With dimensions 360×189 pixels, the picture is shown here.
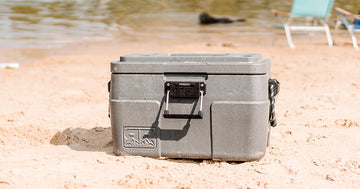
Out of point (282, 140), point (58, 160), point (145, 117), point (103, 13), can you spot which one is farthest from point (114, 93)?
point (103, 13)

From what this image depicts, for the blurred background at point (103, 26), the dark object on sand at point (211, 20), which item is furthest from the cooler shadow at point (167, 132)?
the dark object on sand at point (211, 20)

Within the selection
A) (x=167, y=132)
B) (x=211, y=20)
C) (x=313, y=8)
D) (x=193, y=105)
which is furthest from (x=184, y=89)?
(x=211, y=20)

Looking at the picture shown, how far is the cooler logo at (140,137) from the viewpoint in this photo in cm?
281

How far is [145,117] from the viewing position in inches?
109

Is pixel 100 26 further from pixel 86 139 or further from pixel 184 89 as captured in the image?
pixel 184 89

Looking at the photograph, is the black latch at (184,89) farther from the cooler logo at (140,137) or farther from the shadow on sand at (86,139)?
the shadow on sand at (86,139)

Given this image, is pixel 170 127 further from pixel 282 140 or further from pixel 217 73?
pixel 282 140

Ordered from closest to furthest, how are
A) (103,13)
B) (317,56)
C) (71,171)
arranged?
(71,171) → (317,56) → (103,13)

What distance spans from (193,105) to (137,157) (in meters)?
0.54

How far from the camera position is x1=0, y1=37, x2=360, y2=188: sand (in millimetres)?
2525

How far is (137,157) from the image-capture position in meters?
2.84

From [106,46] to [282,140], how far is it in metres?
7.03

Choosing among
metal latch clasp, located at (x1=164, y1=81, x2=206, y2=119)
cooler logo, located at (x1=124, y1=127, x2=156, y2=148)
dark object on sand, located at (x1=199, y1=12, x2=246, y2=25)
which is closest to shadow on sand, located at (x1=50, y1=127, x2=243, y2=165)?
cooler logo, located at (x1=124, y1=127, x2=156, y2=148)

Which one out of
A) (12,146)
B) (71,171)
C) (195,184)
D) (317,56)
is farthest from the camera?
(317,56)
